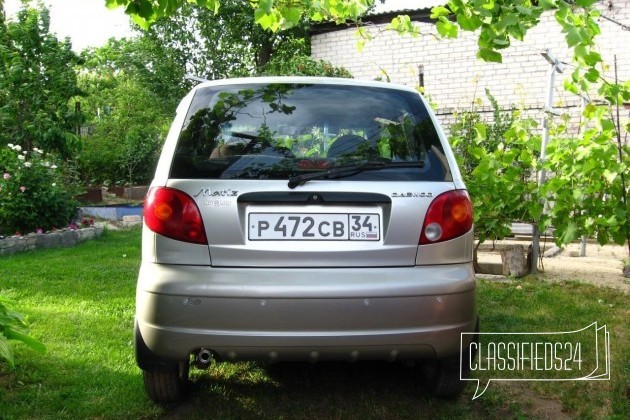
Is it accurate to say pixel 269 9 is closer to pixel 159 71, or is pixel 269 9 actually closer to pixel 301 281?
pixel 301 281

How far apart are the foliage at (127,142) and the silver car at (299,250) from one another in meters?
13.6

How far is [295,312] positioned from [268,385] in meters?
1.05

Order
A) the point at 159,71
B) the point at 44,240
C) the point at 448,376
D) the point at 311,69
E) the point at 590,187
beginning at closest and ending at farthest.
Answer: the point at 448,376
the point at 590,187
the point at 44,240
the point at 311,69
the point at 159,71

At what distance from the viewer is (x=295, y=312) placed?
2.44 metres

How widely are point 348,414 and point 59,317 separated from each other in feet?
8.48

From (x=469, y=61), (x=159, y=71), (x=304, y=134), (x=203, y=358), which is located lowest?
(x=203, y=358)

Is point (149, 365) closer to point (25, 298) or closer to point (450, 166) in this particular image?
point (450, 166)

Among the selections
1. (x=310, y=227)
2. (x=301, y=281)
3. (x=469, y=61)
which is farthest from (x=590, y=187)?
(x=469, y=61)

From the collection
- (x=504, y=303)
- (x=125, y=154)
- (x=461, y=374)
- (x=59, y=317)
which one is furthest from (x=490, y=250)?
(x=125, y=154)

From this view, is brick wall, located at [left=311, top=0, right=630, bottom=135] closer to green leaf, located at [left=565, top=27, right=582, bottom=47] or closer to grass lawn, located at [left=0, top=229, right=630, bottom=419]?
grass lawn, located at [left=0, top=229, right=630, bottom=419]

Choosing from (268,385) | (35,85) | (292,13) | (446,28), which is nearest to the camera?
(268,385)

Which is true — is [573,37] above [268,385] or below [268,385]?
above

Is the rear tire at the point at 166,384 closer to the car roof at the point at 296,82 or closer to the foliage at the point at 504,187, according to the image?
the car roof at the point at 296,82

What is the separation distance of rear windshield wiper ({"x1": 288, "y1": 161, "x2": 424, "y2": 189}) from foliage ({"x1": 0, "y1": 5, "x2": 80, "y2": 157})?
340 inches
